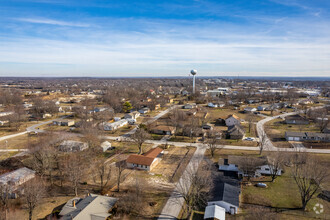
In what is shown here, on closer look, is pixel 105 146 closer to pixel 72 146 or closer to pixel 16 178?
pixel 72 146

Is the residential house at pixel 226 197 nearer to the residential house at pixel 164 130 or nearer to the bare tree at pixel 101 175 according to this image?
the bare tree at pixel 101 175

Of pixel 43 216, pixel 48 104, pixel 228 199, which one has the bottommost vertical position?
pixel 43 216

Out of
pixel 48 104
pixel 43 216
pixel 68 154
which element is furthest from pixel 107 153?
pixel 48 104

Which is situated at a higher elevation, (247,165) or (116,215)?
(247,165)

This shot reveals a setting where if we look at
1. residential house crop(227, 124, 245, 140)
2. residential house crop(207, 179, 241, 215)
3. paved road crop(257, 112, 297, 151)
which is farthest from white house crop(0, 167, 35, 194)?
paved road crop(257, 112, 297, 151)

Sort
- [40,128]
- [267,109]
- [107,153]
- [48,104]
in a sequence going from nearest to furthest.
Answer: [107,153] → [40,128] → [48,104] → [267,109]

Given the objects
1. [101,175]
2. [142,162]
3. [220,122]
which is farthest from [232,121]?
[101,175]

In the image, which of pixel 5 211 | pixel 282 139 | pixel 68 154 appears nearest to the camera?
pixel 5 211

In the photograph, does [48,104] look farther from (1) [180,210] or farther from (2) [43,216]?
(1) [180,210]
